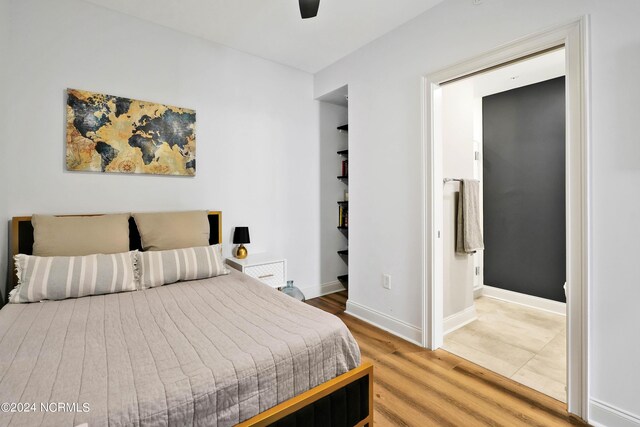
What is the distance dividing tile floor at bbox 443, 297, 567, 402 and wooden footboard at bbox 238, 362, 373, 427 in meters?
1.31

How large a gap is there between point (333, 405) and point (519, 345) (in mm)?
2069

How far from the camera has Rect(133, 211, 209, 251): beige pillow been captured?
2330mm

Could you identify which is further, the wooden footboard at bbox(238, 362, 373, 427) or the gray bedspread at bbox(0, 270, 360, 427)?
the wooden footboard at bbox(238, 362, 373, 427)

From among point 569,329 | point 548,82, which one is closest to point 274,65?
point 548,82

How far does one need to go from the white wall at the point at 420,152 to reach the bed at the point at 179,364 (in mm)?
1323

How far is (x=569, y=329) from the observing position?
1700 millimetres

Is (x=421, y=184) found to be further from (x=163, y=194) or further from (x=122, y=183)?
(x=122, y=183)

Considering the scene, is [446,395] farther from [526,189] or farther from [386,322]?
[526,189]

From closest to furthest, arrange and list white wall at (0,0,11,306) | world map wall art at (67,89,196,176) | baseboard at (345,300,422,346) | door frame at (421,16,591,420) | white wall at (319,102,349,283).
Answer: door frame at (421,16,591,420), white wall at (0,0,11,306), world map wall art at (67,89,196,176), baseboard at (345,300,422,346), white wall at (319,102,349,283)

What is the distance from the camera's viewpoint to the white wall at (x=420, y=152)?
1.53 m

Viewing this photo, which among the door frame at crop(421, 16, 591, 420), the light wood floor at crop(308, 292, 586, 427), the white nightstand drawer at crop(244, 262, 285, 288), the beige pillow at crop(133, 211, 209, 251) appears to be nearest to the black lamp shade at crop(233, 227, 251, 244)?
the white nightstand drawer at crop(244, 262, 285, 288)

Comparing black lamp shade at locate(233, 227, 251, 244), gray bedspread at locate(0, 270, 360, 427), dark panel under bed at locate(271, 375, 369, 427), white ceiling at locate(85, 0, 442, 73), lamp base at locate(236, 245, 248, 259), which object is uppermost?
white ceiling at locate(85, 0, 442, 73)

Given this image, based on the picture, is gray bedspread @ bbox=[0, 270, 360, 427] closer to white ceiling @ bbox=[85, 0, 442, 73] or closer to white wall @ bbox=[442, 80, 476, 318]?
white wall @ bbox=[442, 80, 476, 318]

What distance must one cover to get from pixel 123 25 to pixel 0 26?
0.80m
